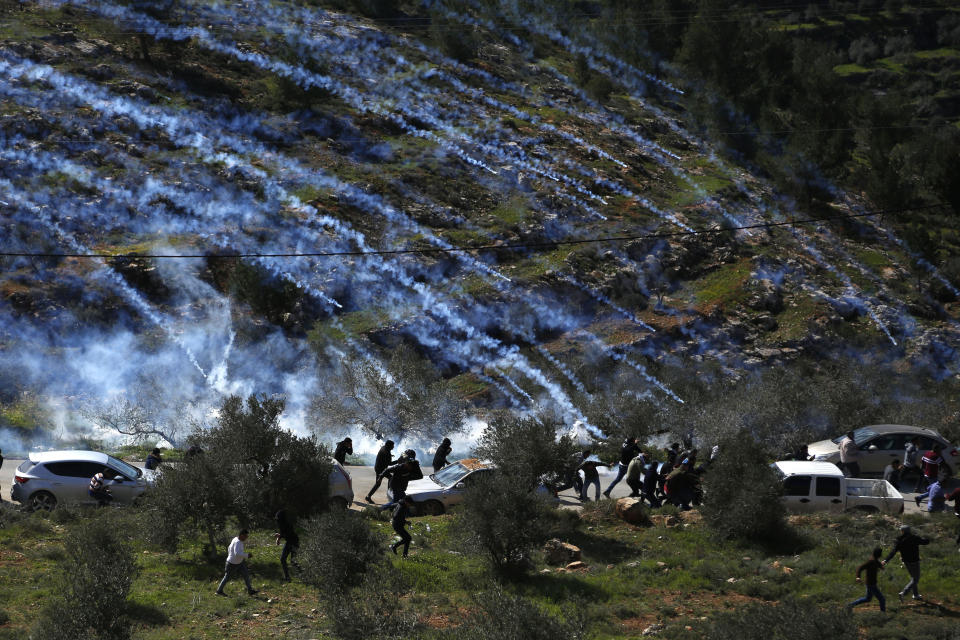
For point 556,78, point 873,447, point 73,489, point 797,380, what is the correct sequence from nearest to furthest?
point 73,489, point 873,447, point 797,380, point 556,78

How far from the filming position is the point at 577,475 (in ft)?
67.4

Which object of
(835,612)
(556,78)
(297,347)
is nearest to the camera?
(835,612)

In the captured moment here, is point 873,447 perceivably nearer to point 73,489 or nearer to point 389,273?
point 73,489

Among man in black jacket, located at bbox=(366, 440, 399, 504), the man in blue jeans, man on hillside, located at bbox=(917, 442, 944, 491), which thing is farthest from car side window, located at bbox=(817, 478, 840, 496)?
man in black jacket, located at bbox=(366, 440, 399, 504)

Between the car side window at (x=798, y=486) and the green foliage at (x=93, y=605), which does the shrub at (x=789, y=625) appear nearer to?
the green foliage at (x=93, y=605)

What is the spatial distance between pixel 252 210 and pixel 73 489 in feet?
86.0

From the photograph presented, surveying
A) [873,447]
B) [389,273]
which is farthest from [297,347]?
[873,447]

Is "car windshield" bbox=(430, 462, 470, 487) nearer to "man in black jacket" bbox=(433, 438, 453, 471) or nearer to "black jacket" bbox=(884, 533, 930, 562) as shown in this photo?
"man in black jacket" bbox=(433, 438, 453, 471)

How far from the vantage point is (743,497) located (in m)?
16.7

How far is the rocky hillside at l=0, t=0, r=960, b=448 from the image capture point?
35250 mm

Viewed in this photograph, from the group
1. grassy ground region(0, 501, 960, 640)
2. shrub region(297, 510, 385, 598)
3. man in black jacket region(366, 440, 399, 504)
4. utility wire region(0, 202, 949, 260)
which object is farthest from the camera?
utility wire region(0, 202, 949, 260)

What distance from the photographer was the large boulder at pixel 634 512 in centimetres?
1822

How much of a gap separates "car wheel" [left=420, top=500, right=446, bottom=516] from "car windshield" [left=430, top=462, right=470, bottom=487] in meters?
0.48

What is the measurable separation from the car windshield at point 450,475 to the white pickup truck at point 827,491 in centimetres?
667
